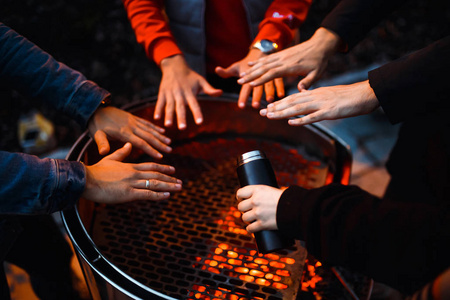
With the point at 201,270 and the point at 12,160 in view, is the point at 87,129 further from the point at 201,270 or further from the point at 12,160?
the point at 201,270

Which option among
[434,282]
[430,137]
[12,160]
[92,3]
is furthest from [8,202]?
[92,3]

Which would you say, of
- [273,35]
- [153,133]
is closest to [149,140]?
[153,133]

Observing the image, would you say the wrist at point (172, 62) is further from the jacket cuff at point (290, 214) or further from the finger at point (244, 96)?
the jacket cuff at point (290, 214)

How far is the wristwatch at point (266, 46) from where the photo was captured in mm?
1143

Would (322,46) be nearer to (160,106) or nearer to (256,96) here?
(256,96)

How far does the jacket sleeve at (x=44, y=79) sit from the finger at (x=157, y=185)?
0.32m

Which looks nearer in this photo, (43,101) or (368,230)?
(368,230)

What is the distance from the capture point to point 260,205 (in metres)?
0.70

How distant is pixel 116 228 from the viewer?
0.87 metres

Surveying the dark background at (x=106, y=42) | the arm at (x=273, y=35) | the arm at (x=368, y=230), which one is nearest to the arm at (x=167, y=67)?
the arm at (x=273, y=35)

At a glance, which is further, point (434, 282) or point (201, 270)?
point (201, 270)

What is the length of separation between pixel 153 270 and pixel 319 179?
0.54 metres

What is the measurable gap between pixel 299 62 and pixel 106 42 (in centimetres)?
176

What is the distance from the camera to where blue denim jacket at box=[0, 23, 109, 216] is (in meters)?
0.69
